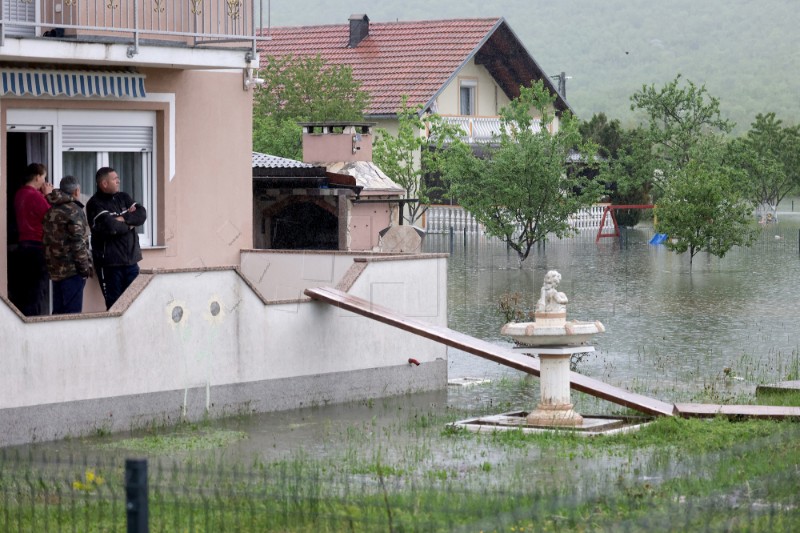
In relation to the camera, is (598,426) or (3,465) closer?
(3,465)

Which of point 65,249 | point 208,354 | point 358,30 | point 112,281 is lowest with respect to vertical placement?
point 208,354

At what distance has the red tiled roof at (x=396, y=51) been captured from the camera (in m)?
60.9

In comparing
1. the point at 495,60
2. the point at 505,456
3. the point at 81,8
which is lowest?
the point at 505,456

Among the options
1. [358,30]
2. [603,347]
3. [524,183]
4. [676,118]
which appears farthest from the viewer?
[358,30]

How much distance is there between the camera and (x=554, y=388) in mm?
14000

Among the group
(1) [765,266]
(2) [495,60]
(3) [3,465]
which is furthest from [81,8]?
(2) [495,60]

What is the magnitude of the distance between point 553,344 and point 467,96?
2044 inches

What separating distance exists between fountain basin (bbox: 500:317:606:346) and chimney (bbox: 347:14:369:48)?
173 ft

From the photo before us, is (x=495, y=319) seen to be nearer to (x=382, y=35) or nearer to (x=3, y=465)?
(x=3, y=465)

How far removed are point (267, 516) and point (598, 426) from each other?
5157 mm

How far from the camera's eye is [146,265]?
1825 cm

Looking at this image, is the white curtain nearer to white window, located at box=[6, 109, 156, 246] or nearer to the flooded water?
white window, located at box=[6, 109, 156, 246]

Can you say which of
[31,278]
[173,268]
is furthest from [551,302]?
[31,278]

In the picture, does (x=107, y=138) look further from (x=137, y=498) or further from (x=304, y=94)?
(x=304, y=94)
